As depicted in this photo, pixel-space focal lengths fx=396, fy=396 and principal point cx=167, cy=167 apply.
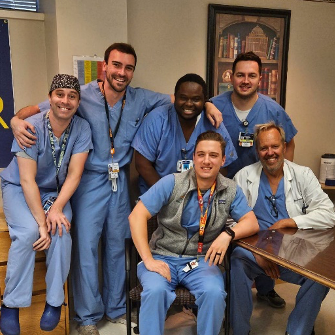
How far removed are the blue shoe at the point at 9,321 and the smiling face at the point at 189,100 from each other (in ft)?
4.63

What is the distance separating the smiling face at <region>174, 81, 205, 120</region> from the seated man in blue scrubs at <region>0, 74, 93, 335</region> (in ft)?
1.86

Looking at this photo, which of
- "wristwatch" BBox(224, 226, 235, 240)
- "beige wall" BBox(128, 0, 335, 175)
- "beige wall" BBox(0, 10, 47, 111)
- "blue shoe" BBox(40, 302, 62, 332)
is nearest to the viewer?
"wristwatch" BBox(224, 226, 235, 240)

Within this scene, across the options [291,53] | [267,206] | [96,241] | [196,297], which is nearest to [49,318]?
[96,241]

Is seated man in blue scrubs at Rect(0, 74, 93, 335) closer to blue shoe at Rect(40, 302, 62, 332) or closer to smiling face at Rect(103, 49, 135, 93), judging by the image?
blue shoe at Rect(40, 302, 62, 332)

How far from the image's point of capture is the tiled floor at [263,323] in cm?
246

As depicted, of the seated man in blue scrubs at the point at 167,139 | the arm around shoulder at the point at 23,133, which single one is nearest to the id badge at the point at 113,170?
the seated man in blue scrubs at the point at 167,139

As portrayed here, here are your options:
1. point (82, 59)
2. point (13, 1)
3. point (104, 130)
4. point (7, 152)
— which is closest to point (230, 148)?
point (104, 130)

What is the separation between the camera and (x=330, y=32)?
144 inches

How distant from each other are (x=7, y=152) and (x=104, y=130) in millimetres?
875

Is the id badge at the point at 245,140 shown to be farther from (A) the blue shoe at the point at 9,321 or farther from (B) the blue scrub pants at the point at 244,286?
(A) the blue shoe at the point at 9,321

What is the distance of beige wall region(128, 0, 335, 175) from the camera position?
119 inches

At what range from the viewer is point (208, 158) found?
6.57 ft

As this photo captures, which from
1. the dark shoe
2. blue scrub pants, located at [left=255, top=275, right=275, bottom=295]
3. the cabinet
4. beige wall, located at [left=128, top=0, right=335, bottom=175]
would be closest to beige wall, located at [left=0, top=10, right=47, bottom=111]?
beige wall, located at [left=128, top=0, right=335, bottom=175]

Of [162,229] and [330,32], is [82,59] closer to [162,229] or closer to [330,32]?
[162,229]
